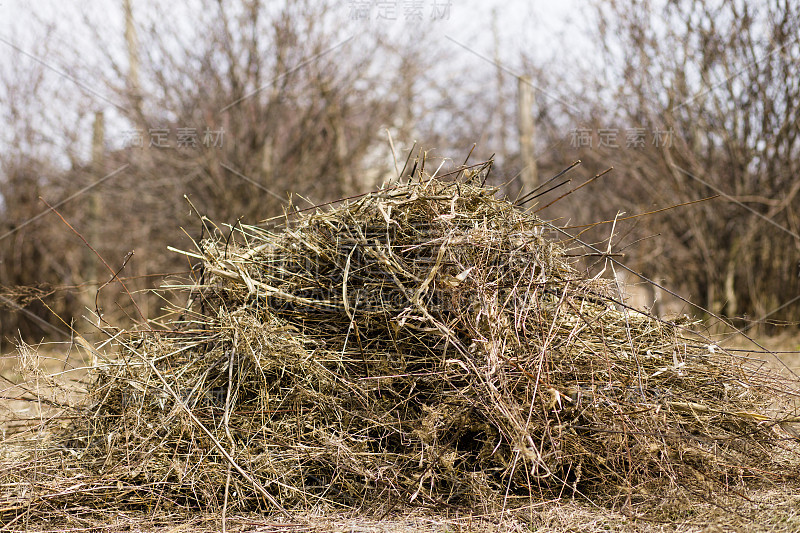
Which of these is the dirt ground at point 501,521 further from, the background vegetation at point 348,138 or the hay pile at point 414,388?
the background vegetation at point 348,138

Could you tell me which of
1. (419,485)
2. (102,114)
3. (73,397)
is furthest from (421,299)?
(102,114)

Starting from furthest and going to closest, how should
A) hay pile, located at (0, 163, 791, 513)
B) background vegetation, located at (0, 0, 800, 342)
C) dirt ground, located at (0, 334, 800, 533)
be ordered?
background vegetation, located at (0, 0, 800, 342)
hay pile, located at (0, 163, 791, 513)
dirt ground, located at (0, 334, 800, 533)

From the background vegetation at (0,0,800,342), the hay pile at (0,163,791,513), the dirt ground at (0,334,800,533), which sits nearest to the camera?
the dirt ground at (0,334,800,533)

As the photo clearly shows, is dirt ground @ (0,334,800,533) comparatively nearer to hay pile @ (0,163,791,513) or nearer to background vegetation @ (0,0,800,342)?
hay pile @ (0,163,791,513)

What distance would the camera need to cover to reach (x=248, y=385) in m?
2.54

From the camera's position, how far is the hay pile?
222cm

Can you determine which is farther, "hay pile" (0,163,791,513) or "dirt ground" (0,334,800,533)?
"hay pile" (0,163,791,513)

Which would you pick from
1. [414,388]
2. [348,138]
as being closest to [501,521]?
[414,388]

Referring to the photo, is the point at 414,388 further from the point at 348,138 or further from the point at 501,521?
the point at 348,138

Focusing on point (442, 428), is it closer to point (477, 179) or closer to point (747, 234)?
point (477, 179)

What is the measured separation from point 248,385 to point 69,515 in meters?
0.73

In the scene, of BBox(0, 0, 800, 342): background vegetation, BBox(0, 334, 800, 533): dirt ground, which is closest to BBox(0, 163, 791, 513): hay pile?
BBox(0, 334, 800, 533): dirt ground

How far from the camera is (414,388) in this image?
244cm

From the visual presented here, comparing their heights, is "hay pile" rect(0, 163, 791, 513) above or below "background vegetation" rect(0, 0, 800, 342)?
below
